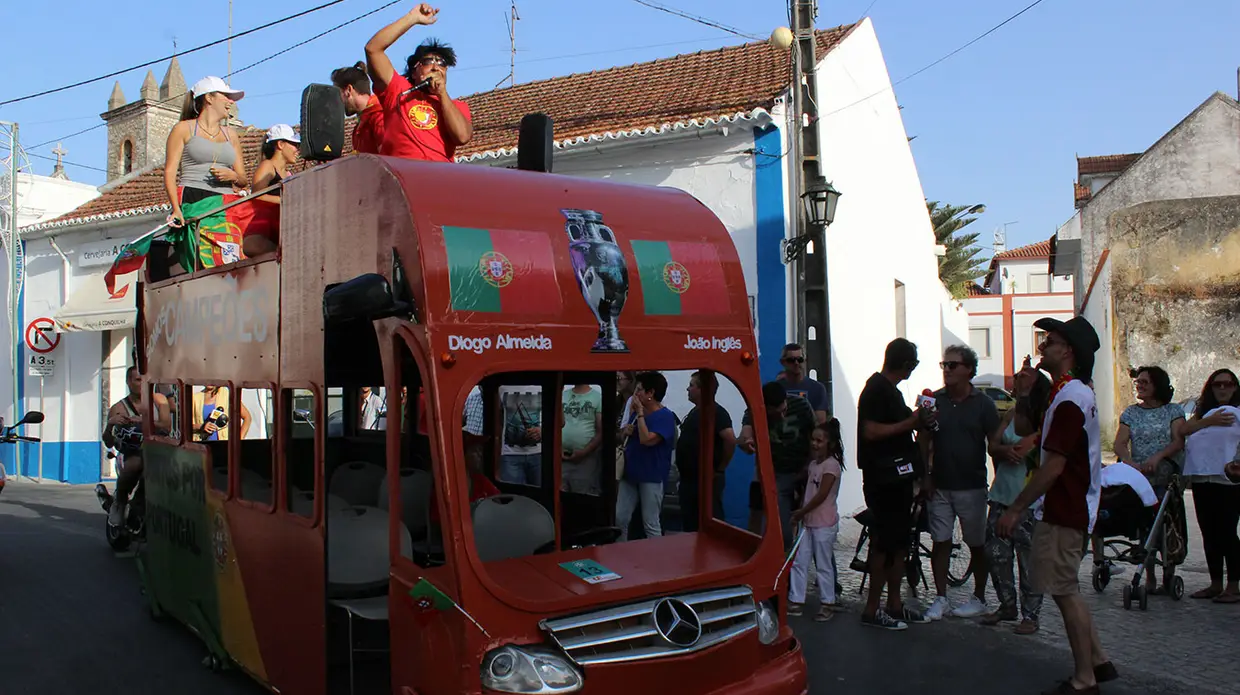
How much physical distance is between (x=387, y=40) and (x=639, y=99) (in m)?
9.10

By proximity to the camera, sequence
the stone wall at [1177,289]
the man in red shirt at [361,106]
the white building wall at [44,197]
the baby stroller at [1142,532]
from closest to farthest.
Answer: the man in red shirt at [361,106]
the baby stroller at [1142,532]
the stone wall at [1177,289]
the white building wall at [44,197]

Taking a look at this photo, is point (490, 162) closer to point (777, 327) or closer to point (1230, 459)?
point (777, 327)

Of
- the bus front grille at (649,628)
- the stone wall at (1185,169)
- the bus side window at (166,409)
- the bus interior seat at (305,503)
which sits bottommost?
the bus front grille at (649,628)

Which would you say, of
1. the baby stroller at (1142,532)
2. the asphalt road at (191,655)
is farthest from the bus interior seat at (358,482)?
the baby stroller at (1142,532)

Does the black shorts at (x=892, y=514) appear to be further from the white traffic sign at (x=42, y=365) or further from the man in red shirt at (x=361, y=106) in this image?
the white traffic sign at (x=42, y=365)

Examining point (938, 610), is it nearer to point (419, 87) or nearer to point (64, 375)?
point (419, 87)

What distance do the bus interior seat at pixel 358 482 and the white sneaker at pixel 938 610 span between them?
416 centimetres

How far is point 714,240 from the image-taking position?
448 cm

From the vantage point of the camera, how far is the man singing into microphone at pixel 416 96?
5516 millimetres

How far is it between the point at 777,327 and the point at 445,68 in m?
7.03

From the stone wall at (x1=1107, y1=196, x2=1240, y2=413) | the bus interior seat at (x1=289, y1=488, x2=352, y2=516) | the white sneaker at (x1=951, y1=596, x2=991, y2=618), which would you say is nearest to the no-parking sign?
the bus interior seat at (x1=289, y1=488, x2=352, y2=516)

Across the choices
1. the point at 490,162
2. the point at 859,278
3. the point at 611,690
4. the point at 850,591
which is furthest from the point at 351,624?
the point at 859,278

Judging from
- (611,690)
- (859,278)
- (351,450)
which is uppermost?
(859,278)

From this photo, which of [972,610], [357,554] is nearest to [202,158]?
[357,554]
